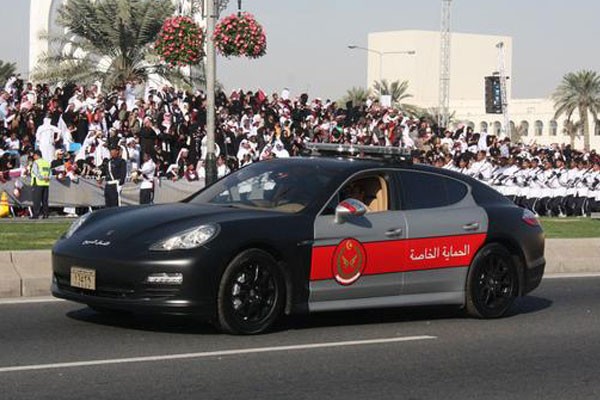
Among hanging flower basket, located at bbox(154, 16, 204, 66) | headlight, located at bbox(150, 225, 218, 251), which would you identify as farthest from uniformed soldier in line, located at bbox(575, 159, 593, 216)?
headlight, located at bbox(150, 225, 218, 251)

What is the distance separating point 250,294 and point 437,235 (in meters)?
2.10

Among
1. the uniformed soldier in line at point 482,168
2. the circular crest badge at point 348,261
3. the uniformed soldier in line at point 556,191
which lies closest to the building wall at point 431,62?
the uniformed soldier in line at point 556,191

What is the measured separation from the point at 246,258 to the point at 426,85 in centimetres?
14127

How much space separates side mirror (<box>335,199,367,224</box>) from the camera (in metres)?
9.88

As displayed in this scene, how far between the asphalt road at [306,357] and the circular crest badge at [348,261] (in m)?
0.48

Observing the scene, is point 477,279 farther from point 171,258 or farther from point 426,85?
point 426,85

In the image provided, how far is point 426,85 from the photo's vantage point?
149 meters

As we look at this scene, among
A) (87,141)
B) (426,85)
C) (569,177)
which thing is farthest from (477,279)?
(426,85)

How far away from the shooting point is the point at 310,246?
31.9ft

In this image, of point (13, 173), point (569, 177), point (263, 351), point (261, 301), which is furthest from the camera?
point (569, 177)

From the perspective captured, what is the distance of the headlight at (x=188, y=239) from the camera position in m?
9.11

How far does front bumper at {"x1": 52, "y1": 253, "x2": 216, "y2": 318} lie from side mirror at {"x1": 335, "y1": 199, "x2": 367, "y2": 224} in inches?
52.6

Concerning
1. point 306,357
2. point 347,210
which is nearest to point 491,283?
point 347,210

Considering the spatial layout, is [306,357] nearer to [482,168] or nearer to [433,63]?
[482,168]
